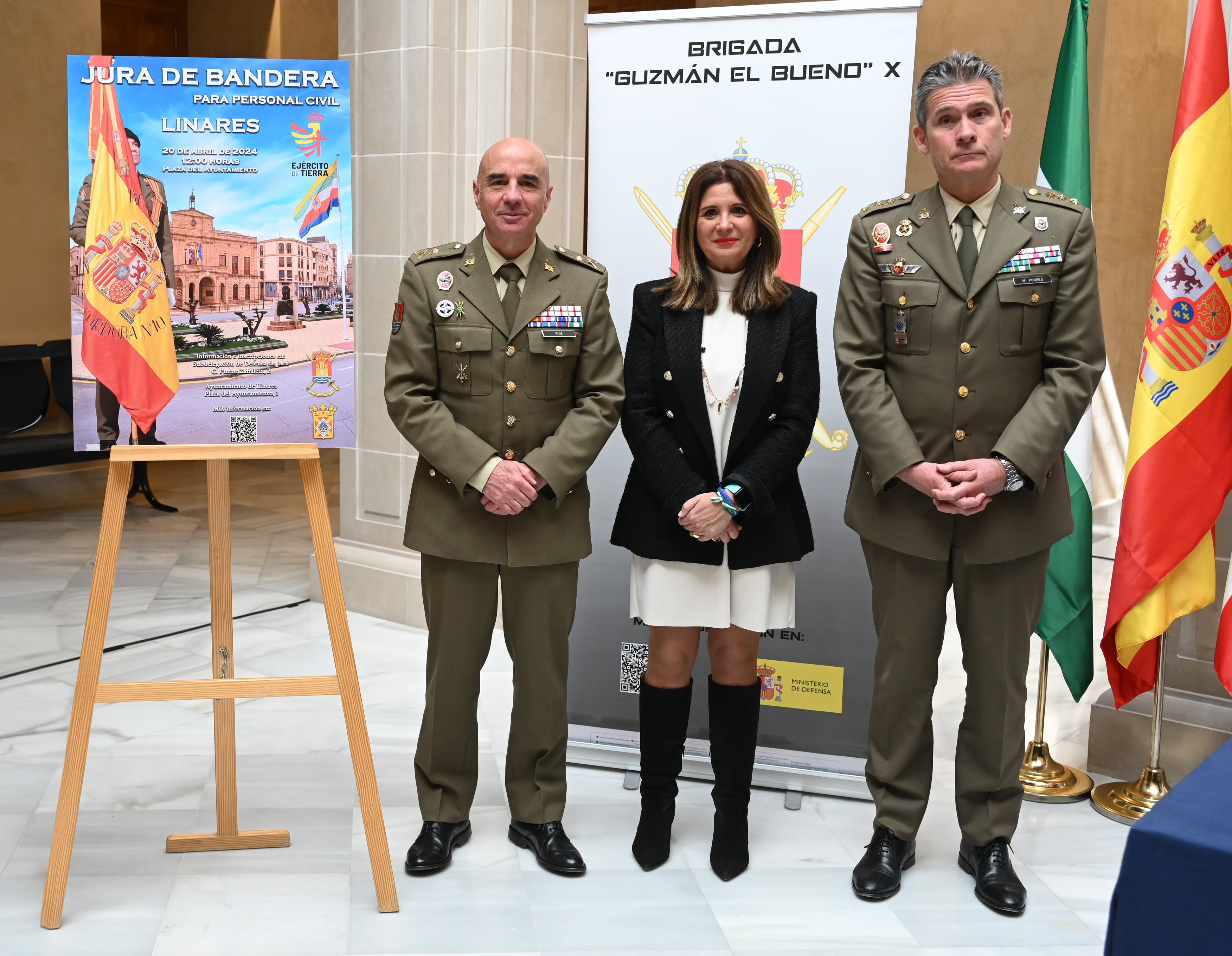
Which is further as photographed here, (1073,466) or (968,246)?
(1073,466)

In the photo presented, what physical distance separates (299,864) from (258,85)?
1.81 metres

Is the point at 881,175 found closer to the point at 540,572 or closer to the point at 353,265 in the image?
the point at 540,572

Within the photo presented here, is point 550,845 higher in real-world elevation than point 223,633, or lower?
lower

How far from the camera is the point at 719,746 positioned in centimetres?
278

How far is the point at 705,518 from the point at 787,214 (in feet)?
3.19

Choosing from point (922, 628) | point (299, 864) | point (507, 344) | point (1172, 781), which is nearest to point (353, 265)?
point (507, 344)

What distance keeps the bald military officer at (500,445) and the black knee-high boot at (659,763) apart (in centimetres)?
17

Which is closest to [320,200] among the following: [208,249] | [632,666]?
[208,249]

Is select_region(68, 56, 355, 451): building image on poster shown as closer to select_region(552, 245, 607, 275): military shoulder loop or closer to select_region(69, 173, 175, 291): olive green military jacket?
select_region(69, 173, 175, 291): olive green military jacket

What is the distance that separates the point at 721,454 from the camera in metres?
2.72

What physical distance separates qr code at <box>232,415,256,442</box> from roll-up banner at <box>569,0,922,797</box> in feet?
3.09

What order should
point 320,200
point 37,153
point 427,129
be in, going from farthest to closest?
1. point 37,153
2. point 427,129
3. point 320,200

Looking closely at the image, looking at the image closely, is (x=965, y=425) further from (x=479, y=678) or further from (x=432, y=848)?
(x=432, y=848)

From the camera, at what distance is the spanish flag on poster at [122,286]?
2721 millimetres
